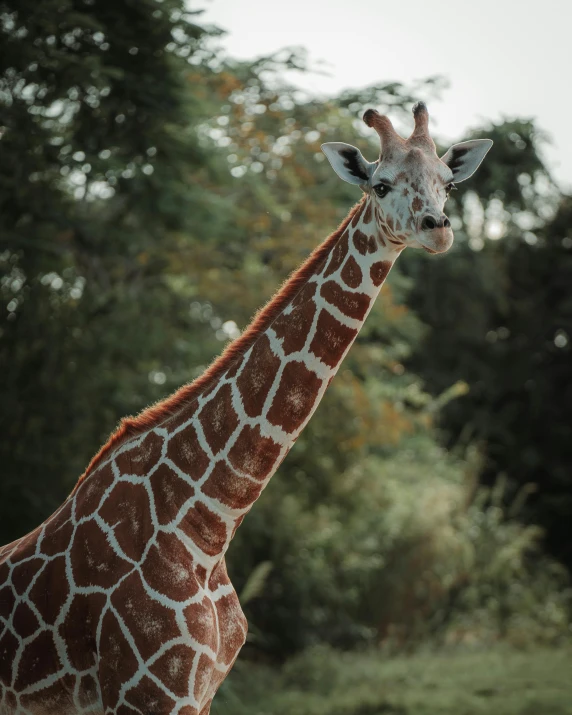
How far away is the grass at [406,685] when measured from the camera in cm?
790

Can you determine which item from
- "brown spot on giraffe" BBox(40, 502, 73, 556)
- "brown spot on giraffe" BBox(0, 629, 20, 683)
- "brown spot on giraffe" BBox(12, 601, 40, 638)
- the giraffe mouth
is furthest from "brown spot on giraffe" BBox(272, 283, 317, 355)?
"brown spot on giraffe" BBox(0, 629, 20, 683)


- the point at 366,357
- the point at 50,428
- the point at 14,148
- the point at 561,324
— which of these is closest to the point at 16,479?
the point at 50,428

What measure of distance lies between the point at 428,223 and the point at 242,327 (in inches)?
285

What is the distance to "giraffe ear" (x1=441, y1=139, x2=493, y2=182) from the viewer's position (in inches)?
128

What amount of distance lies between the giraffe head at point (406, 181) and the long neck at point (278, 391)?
0.38ft

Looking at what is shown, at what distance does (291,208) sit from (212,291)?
144 centimetres

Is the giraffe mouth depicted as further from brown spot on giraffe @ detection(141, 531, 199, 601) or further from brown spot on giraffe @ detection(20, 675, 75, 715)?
brown spot on giraffe @ detection(20, 675, 75, 715)

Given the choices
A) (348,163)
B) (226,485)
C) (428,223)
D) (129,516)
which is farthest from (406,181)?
(129,516)

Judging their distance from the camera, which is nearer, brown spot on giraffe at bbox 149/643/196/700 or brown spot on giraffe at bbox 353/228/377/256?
brown spot on giraffe at bbox 149/643/196/700

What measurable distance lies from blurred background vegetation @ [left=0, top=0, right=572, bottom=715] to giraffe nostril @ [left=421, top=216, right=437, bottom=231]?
4515mm

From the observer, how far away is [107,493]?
3125mm

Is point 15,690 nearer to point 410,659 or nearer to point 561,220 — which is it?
point 410,659

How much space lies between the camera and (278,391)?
3037mm

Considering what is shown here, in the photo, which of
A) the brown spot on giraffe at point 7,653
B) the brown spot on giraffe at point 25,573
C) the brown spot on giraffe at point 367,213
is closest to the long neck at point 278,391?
the brown spot on giraffe at point 367,213
